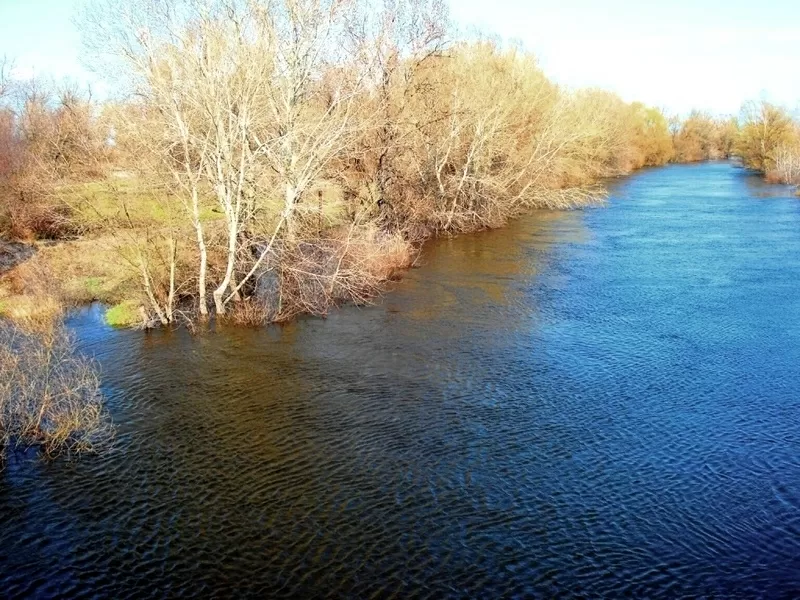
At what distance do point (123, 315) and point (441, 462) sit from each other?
1106 cm

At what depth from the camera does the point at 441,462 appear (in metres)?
11.8

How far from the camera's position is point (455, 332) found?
18.6 meters

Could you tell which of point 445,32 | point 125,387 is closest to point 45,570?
point 125,387

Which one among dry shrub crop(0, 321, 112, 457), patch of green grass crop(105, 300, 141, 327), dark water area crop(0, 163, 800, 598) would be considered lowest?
dark water area crop(0, 163, 800, 598)

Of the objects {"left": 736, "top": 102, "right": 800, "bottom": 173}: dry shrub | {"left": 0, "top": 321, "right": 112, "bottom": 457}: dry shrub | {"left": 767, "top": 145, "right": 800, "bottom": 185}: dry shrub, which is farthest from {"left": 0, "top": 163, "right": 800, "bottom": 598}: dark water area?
{"left": 736, "top": 102, "right": 800, "bottom": 173}: dry shrub

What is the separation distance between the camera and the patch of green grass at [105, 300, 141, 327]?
1862 cm

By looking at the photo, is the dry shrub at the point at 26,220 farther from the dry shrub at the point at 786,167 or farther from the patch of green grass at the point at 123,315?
the dry shrub at the point at 786,167

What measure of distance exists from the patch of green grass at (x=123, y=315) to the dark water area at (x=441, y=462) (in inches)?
21.7

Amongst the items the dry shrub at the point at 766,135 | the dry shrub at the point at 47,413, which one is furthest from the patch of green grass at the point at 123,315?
the dry shrub at the point at 766,135

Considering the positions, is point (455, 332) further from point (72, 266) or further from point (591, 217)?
point (591, 217)

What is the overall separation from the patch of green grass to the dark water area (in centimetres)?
55

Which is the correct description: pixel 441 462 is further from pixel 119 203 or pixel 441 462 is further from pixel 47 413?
pixel 119 203

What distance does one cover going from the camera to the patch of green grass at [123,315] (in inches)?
733

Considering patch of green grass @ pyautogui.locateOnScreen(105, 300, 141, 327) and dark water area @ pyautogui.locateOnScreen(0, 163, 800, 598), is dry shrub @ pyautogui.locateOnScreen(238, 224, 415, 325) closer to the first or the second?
dark water area @ pyautogui.locateOnScreen(0, 163, 800, 598)
